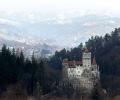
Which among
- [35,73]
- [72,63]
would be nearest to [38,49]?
[72,63]

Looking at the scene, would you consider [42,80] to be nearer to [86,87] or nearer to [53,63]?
[86,87]

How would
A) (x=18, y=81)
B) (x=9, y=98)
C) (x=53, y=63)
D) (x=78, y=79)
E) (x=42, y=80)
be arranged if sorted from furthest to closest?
(x=53, y=63)
(x=78, y=79)
(x=42, y=80)
(x=18, y=81)
(x=9, y=98)

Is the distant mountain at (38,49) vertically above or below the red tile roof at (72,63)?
above

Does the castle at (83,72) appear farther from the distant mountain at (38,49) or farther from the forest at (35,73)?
the distant mountain at (38,49)

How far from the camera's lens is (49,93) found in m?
41.0

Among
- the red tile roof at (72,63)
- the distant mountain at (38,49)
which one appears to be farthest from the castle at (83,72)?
the distant mountain at (38,49)

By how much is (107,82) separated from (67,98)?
40.7 ft

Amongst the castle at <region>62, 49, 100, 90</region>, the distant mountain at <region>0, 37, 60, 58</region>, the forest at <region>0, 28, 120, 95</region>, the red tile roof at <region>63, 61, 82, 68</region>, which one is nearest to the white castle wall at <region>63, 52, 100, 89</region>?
the castle at <region>62, 49, 100, 90</region>

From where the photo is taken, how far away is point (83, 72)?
5291cm

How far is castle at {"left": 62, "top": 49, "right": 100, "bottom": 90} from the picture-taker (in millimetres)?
49531

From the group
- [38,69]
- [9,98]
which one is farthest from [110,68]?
[9,98]

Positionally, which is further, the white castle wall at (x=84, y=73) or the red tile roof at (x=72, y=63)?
the red tile roof at (x=72, y=63)

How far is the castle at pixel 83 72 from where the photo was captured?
49.5 meters

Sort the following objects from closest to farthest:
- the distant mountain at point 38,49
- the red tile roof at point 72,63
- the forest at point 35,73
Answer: the forest at point 35,73, the red tile roof at point 72,63, the distant mountain at point 38,49
